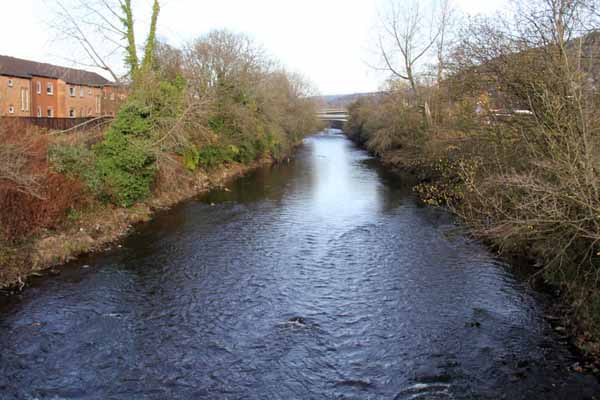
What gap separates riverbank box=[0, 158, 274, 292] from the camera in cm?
1264

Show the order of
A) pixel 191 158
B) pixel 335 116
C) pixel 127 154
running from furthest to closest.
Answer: pixel 335 116 < pixel 191 158 < pixel 127 154

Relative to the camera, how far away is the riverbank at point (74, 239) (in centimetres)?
1264

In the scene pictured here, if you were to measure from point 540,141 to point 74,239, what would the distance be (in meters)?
13.9

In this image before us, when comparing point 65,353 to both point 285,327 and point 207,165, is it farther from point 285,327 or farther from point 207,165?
point 207,165

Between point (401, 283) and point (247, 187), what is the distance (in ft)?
60.1

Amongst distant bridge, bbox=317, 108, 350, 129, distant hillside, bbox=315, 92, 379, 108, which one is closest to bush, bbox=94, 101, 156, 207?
distant hillside, bbox=315, 92, 379, 108

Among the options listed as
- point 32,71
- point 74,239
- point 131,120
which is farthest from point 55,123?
point 32,71

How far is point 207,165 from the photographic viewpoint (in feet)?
105

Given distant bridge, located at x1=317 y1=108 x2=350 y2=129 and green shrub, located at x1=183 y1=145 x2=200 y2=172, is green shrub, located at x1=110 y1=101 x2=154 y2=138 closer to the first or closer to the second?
green shrub, located at x1=183 y1=145 x2=200 y2=172

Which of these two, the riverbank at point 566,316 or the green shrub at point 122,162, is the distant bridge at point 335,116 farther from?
the riverbank at point 566,316

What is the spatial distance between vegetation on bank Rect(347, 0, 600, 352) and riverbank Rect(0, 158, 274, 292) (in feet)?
37.9

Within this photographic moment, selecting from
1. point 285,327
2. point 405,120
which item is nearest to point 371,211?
point 285,327

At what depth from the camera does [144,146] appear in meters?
19.7

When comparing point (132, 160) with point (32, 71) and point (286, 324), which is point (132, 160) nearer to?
point (286, 324)
